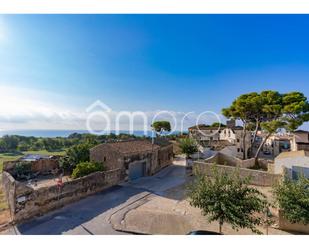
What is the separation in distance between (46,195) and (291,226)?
1281cm

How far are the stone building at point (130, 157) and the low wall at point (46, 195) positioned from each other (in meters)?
2.72

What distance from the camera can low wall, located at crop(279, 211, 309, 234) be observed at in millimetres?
9680

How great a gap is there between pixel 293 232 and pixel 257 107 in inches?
673

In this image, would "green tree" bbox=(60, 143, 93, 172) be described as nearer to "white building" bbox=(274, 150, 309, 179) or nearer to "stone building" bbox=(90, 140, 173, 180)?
"stone building" bbox=(90, 140, 173, 180)

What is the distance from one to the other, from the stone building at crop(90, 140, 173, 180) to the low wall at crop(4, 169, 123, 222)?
107 inches

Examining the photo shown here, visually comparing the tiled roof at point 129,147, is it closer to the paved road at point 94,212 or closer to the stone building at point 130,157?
the stone building at point 130,157

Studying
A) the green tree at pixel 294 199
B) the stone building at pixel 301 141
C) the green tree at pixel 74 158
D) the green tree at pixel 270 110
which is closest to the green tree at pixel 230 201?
the green tree at pixel 294 199

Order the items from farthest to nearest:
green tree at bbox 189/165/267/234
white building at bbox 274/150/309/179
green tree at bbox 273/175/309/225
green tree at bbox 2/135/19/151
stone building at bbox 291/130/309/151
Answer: green tree at bbox 2/135/19/151 < stone building at bbox 291/130/309/151 < white building at bbox 274/150/309/179 < green tree at bbox 273/175/309/225 < green tree at bbox 189/165/267/234

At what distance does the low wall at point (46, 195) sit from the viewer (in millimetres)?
10406

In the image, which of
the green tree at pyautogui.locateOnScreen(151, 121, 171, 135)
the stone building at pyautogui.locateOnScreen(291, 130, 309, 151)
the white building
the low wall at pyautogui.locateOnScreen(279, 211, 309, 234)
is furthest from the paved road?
the green tree at pyautogui.locateOnScreen(151, 121, 171, 135)

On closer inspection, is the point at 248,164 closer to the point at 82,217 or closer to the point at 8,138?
the point at 82,217

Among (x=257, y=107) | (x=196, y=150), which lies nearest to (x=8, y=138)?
(x=196, y=150)

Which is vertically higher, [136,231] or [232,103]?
[232,103]

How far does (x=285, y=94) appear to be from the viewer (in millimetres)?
22828
